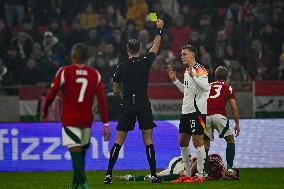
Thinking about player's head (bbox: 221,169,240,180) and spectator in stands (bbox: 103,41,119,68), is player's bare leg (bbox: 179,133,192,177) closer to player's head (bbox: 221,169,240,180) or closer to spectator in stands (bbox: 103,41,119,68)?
player's head (bbox: 221,169,240,180)

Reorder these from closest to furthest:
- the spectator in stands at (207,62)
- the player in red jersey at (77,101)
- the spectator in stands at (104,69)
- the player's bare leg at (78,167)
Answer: the player's bare leg at (78,167), the player in red jersey at (77,101), the spectator in stands at (207,62), the spectator in stands at (104,69)

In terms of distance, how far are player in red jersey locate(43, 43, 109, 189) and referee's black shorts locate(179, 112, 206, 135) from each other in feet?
10.8

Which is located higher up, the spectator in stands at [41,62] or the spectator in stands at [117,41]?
the spectator in stands at [117,41]

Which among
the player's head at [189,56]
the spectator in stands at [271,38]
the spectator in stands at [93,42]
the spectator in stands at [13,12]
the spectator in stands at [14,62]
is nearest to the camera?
the player's head at [189,56]

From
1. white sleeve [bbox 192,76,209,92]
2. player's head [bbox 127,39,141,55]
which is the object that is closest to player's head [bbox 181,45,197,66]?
white sleeve [bbox 192,76,209,92]

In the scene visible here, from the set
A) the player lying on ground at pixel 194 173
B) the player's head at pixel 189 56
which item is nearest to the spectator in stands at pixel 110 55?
the player lying on ground at pixel 194 173

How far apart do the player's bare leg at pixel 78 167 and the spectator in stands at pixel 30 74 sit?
1284cm

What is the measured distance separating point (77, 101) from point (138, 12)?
47.4ft

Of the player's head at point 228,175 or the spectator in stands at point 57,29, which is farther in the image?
the spectator in stands at point 57,29

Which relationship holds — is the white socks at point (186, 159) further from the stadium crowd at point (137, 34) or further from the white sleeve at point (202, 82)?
the stadium crowd at point (137, 34)

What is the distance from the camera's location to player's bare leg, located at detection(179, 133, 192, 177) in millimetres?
15355

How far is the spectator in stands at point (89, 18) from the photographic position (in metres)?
26.4

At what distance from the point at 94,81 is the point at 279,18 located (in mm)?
14150

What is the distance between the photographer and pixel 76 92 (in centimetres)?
1202
